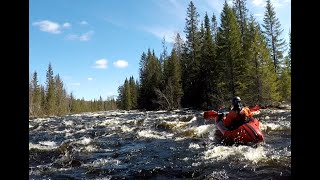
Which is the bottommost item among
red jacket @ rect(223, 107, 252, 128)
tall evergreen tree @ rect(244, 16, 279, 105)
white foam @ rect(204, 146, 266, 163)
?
white foam @ rect(204, 146, 266, 163)

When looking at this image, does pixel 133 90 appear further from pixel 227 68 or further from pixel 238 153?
pixel 238 153

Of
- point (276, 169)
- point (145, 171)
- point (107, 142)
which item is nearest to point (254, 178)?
point (276, 169)

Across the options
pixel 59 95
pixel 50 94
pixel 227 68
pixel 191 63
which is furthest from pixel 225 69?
pixel 59 95

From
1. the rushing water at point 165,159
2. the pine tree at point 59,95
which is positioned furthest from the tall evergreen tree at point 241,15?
the pine tree at point 59,95

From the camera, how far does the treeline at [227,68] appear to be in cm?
3819

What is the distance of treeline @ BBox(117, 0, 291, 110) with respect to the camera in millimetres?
38188

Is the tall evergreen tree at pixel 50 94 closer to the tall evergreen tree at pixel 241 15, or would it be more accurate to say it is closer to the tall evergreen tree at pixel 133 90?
the tall evergreen tree at pixel 133 90

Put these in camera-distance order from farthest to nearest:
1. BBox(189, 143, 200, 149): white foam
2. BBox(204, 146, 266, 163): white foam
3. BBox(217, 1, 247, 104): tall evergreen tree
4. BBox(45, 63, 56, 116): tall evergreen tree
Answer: BBox(45, 63, 56, 116): tall evergreen tree, BBox(217, 1, 247, 104): tall evergreen tree, BBox(189, 143, 200, 149): white foam, BBox(204, 146, 266, 163): white foam

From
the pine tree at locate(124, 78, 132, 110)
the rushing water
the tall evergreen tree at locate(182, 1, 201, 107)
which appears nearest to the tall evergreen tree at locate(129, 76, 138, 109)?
the pine tree at locate(124, 78, 132, 110)

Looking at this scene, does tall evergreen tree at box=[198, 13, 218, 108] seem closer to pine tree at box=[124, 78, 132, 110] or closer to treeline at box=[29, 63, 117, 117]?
treeline at box=[29, 63, 117, 117]
